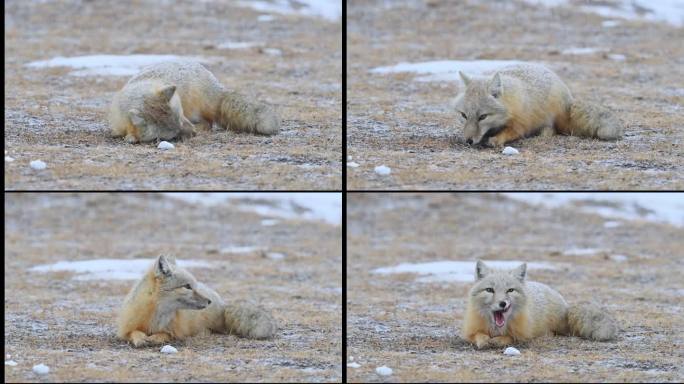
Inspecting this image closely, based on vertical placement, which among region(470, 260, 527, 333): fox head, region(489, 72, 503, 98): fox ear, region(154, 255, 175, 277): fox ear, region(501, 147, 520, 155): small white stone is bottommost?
region(470, 260, 527, 333): fox head

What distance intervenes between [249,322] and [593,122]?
12.4ft

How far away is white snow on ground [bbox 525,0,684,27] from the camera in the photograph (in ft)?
63.7

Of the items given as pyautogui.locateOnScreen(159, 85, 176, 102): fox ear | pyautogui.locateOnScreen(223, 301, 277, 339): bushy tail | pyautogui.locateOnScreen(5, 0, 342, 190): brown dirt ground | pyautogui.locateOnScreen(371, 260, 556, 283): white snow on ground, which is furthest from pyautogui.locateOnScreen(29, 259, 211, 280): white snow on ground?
pyautogui.locateOnScreen(223, 301, 277, 339): bushy tail

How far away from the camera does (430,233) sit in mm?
16172

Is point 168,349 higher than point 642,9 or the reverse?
the reverse

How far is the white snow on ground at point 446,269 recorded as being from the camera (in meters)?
13.2

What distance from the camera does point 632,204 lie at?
57.2 feet

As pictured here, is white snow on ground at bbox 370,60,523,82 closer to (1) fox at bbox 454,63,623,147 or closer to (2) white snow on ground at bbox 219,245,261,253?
(2) white snow on ground at bbox 219,245,261,253

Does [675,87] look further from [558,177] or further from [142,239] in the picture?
[142,239]

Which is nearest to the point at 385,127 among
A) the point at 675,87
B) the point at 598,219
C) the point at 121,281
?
the point at 121,281

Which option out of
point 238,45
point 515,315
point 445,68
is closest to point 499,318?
point 515,315

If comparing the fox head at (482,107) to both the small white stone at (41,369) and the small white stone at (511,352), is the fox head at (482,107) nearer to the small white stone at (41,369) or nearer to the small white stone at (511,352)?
the small white stone at (511,352)

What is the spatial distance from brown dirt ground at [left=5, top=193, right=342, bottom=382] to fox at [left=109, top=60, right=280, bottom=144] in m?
1.68

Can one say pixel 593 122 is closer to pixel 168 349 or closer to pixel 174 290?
pixel 174 290
